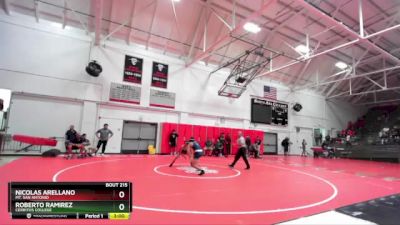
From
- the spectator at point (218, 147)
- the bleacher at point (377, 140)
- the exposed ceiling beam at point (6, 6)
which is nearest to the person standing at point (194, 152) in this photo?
the spectator at point (218, 147)

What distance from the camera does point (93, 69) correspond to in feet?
37.3

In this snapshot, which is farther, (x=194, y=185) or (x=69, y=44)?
(x=69, y=44)

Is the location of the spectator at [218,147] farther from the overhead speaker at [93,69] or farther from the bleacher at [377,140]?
the bleacher at [377,140]

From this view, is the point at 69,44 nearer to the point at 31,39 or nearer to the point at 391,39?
the point at 31,39

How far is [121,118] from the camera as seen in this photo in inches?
500

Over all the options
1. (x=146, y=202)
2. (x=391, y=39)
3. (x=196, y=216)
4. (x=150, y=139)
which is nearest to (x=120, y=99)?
(x=150, y=139)

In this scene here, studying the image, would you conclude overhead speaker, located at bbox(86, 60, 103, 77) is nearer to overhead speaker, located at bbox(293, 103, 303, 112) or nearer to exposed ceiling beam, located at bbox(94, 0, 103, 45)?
exposed ceiling beam, located at bbox(94, 0, 103, 45)

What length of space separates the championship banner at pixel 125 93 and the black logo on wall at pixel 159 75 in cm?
122

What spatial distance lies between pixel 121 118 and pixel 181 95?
4305 mm

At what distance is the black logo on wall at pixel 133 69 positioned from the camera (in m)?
12.9

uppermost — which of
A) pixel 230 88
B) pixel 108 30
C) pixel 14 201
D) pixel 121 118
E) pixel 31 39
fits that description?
pixel 108 30

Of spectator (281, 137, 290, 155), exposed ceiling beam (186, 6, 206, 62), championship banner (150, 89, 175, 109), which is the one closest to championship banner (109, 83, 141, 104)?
championship banner (150, 89, 175, 109)

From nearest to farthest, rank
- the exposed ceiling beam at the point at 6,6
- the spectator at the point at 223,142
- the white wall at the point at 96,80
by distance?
the exposed ceiling beam at the point at 6,6
the white wall at the point at 96,80
the spectator at the point at 223,142

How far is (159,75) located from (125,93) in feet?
8.50
